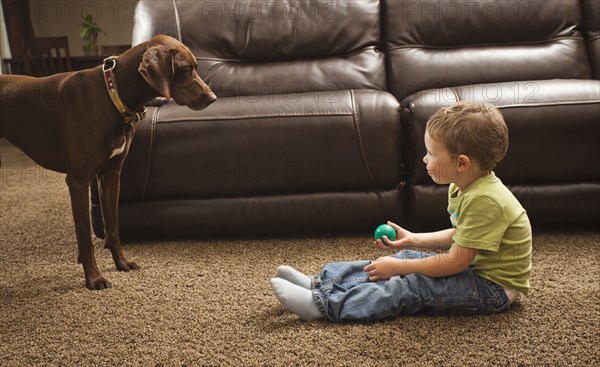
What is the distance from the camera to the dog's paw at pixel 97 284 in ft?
5.41

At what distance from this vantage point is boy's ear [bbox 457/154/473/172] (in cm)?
130

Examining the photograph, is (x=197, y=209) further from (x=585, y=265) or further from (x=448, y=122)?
(x=585, y=265)

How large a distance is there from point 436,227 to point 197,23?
4.38ft

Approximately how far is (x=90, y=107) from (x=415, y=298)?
1044 mm

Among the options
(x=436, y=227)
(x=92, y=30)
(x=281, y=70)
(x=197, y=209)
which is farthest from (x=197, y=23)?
(x=92, y=30)

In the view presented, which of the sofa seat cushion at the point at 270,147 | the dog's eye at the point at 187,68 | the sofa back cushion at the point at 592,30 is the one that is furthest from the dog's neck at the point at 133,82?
the sofa back cushion at the point at 592,30

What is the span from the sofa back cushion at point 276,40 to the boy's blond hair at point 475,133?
1.19m

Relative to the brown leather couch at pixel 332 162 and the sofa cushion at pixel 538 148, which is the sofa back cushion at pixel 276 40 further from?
the sofa cushion at pixel 538 148

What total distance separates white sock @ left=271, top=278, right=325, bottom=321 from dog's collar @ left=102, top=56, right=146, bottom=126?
0.68 m

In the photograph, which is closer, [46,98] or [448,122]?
[448,122]

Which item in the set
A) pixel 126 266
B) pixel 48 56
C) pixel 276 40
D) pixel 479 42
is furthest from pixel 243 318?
pixel 48 56

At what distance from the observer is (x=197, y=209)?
6.71ft

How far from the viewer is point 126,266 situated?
71.4 inches

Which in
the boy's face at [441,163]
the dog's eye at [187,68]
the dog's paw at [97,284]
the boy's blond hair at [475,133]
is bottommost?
the dog's paw at [97,284]
